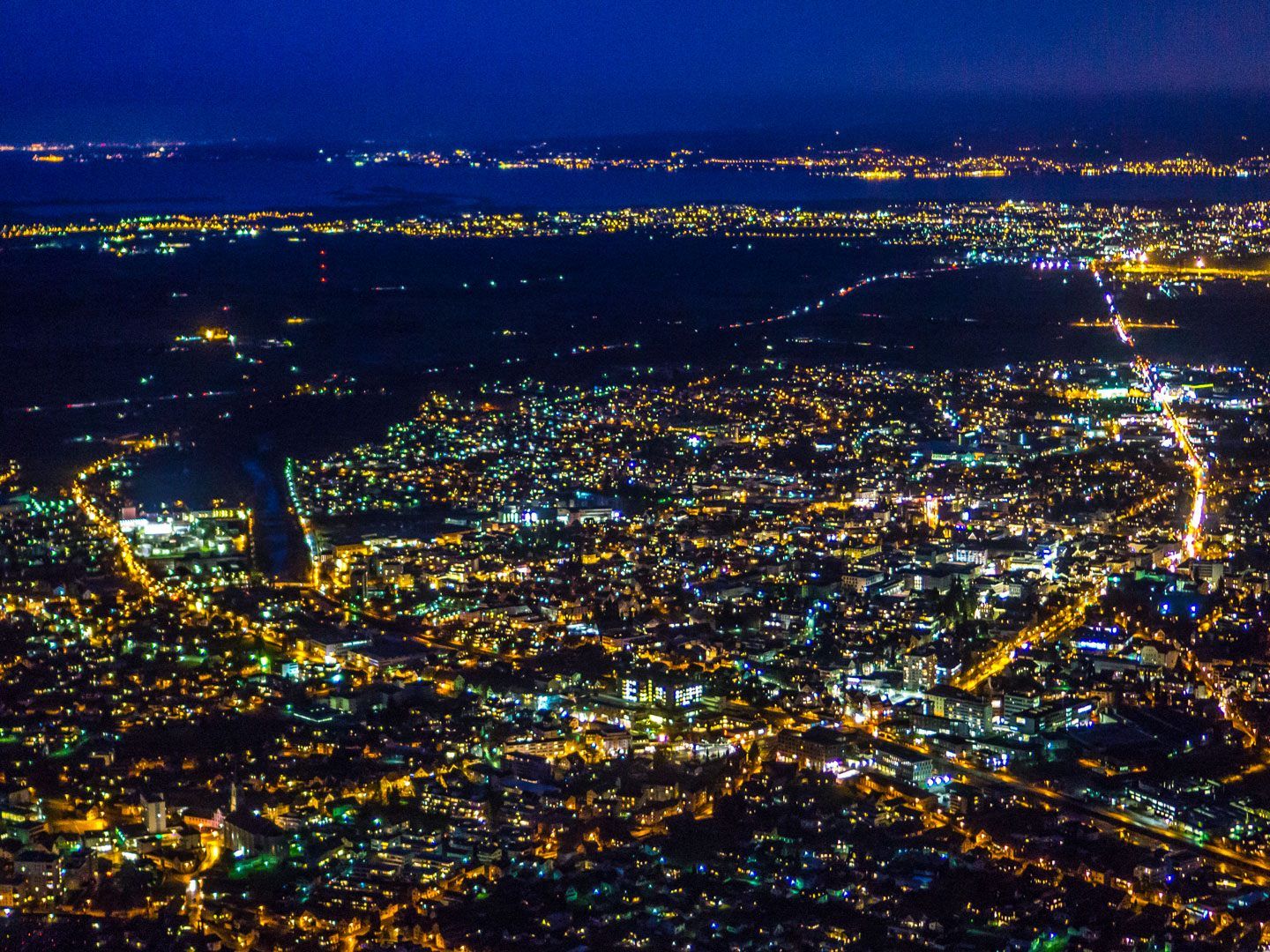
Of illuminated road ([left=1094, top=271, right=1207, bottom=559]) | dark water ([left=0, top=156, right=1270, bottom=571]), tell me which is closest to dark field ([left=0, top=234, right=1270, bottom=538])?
dark water ([left=0, top=156, right=1270, bottom=571])

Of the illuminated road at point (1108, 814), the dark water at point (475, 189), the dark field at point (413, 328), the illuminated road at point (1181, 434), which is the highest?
the dark water at point (475, 189)

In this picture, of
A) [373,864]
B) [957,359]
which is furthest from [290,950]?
[957,359]

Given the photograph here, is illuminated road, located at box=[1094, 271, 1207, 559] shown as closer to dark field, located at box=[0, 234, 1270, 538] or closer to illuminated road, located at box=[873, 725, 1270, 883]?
dark field, located at box=[0, 234, 1270, 538]

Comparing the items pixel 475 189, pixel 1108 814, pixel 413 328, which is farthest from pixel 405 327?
pixel 475 189

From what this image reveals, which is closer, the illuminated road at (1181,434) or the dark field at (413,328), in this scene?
the illuminated road at (1181,434)

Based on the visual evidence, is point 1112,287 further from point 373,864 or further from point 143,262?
point 373,864

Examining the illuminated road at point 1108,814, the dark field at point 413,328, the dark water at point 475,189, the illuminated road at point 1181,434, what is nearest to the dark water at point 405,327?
the dark field at point 413,328

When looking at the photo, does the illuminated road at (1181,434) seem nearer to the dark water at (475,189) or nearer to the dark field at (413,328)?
the dark field at (413,328)

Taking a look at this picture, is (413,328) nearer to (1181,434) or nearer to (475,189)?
(1181,434)
